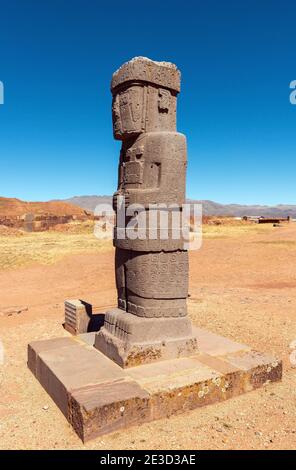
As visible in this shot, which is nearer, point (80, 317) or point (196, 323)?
point (80, 317)

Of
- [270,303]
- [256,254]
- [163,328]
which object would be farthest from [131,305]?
[256,254]

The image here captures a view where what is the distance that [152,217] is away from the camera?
18.0 ft

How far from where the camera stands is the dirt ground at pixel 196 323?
420cm

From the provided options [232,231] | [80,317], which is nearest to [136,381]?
[80,317]

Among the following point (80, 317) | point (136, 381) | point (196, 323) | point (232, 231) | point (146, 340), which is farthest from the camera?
point (232, 231)

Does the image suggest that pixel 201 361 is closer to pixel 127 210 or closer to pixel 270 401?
pixel 270 401

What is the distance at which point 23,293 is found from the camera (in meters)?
12.0

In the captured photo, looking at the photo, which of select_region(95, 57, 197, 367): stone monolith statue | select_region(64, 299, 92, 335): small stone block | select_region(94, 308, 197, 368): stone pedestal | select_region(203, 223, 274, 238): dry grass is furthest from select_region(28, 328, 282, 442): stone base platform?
select_region(203, 223, 274, 238): dry grass

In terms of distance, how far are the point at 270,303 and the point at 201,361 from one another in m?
5.64

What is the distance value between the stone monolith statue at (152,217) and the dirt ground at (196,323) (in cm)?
115

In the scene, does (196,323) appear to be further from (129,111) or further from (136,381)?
(129,111)

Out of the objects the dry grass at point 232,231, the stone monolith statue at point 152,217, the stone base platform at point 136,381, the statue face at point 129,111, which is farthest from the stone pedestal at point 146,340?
the dry grass at point 232,231

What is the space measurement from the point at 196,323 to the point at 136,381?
4.19 meters

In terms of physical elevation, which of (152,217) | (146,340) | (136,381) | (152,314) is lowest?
(136,381)
